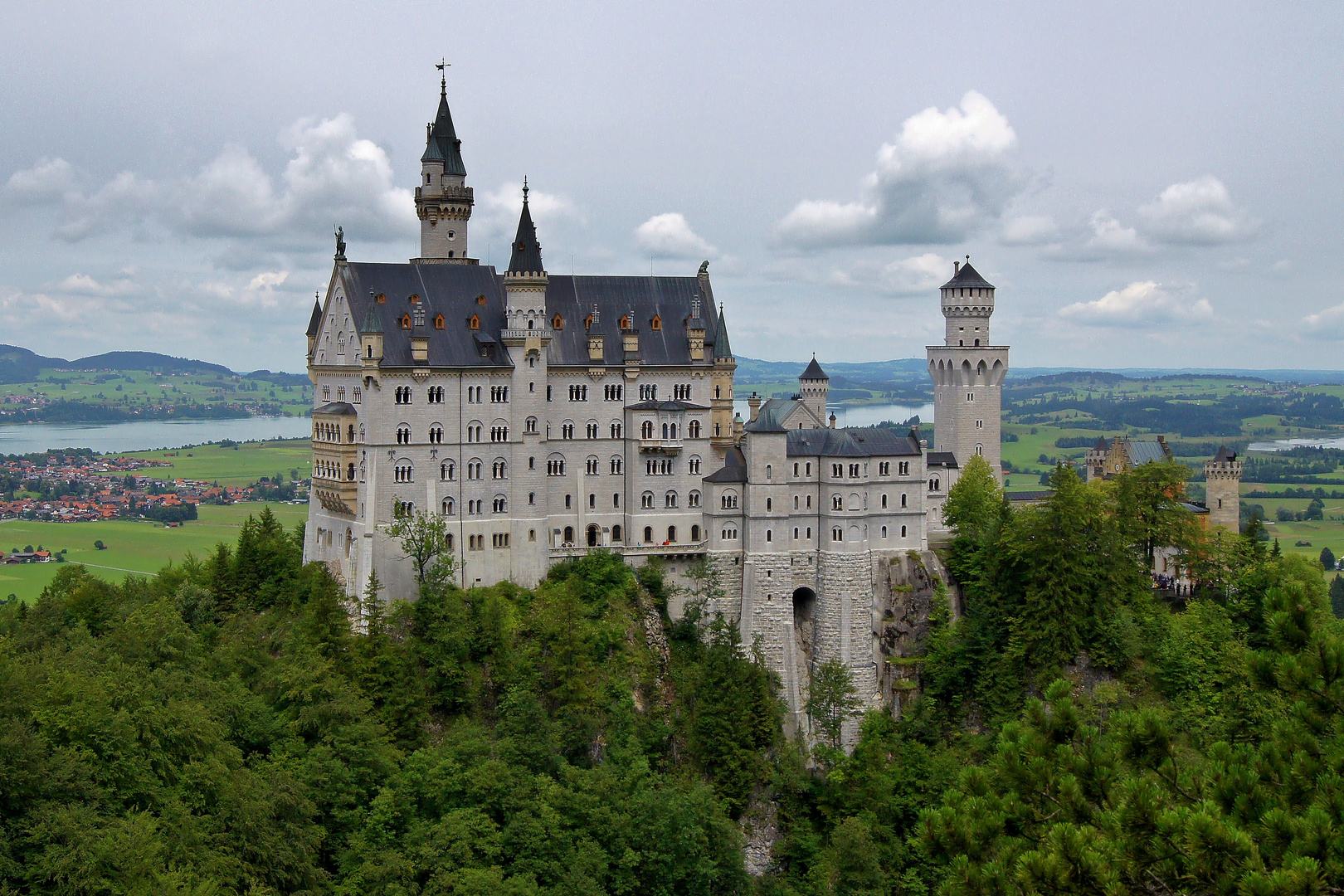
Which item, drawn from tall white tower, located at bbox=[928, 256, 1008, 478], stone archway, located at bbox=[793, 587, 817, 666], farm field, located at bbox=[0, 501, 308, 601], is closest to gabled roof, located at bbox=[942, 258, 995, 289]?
tall white tower, located at bbox=[928, 256, 1008, 478]

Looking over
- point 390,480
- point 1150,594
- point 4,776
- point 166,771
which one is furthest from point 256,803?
point 1150,594

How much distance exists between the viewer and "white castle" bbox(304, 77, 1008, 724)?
77.9m

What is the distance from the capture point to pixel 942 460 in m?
91.5

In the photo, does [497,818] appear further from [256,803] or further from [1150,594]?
[1150,594]

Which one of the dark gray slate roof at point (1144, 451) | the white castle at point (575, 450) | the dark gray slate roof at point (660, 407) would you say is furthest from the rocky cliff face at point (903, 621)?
the dark gray slate roof at point (1144, 451)

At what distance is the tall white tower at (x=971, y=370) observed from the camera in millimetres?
93875

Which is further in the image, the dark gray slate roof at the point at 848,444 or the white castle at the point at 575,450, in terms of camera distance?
the dark gray slate roof at the point at 848,444

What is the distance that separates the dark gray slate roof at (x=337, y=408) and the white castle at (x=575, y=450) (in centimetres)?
17

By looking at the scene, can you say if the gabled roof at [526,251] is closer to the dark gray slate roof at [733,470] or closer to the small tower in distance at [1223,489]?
the dark gray slate roof at [733,470]

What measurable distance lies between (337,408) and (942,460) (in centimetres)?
3991

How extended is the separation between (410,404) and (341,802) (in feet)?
77.2

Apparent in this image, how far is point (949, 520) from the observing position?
3420 inches

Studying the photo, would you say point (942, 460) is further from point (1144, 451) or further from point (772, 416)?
point (1144, 451)

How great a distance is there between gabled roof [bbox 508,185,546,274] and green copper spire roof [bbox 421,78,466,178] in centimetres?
750
